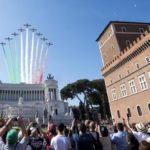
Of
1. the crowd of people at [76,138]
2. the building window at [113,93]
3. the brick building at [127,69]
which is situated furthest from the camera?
the building window at [113,93]

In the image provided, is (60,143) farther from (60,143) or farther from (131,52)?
(131,52)

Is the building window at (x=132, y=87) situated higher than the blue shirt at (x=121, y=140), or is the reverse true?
the building window at (x=132, y=87)

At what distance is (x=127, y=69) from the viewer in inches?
1328

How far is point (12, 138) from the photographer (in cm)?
429

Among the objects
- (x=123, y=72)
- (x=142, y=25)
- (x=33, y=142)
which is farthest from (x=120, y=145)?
(x=142, y=25)

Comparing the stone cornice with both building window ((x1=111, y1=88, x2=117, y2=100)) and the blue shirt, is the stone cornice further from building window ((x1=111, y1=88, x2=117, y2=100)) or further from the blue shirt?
the blue shirt

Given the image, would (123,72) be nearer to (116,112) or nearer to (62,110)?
(116,112)

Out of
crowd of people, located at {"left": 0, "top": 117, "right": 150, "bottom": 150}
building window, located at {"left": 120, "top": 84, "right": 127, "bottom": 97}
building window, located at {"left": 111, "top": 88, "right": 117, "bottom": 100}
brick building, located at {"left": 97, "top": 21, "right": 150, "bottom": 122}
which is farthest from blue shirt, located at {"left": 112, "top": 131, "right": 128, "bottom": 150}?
building window, located at {"left": 111, "top": 88, "right": 117, "bottom": 100}

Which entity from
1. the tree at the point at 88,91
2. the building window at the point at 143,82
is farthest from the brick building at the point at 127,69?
the tree at the point at 88,91

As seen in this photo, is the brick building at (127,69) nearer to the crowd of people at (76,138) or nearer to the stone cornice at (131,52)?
the stone cornice at (131,52)

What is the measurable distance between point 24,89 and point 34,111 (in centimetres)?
2685

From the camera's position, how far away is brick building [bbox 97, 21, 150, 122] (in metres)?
29.5

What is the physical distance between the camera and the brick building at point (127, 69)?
29.5m

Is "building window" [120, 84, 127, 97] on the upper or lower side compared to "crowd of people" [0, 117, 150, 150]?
upper
